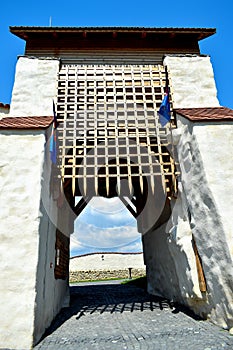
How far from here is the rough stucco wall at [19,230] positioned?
2.70 meters

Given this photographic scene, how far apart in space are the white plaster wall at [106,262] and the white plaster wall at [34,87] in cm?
1154

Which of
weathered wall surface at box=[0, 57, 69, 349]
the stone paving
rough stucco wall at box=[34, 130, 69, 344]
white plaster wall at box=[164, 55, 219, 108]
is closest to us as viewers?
the stone paving

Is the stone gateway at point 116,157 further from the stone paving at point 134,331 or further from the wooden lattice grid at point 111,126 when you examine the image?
the stone paving at point 134,331

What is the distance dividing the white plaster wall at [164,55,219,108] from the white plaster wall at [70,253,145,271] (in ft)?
38.9

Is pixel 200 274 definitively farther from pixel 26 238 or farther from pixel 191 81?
pixel 191 81

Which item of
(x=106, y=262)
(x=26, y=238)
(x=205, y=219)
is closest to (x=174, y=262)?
(x=205, y=219)

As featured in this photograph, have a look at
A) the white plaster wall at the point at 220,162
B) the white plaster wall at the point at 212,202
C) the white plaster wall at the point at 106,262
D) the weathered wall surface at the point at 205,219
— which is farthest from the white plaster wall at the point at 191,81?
the white plaster wall at the point at 106,262

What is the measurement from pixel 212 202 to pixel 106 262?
12357 mm

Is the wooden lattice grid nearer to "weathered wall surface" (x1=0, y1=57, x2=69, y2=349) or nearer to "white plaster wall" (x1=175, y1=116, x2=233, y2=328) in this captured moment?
"white plaster wall" (x1=175, y1=116, x2=233, y2=328)

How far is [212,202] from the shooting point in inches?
129

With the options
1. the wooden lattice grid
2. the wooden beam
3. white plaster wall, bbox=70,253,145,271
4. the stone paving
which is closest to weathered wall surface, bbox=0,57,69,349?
the stone paving

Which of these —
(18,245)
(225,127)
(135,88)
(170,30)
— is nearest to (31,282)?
(18,245)

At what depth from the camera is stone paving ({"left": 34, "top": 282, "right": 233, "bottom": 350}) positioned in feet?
8.52

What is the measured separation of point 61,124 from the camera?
443cm
